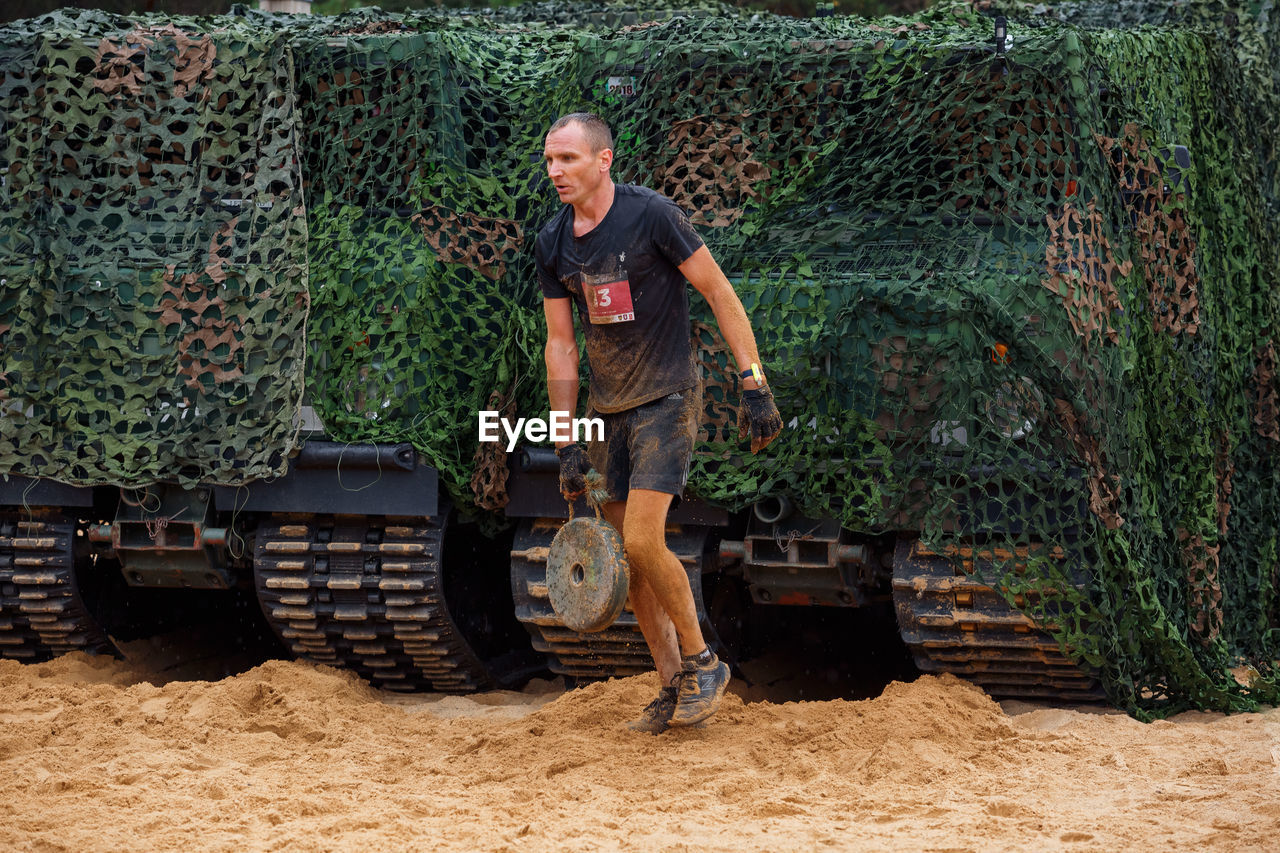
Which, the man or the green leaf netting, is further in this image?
the green leaf netting

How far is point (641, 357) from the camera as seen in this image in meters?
5.93

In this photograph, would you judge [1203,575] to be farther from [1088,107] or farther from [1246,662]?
[1088,107]

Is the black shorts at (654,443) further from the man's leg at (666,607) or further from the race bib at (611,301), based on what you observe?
the race bib at (611,301)

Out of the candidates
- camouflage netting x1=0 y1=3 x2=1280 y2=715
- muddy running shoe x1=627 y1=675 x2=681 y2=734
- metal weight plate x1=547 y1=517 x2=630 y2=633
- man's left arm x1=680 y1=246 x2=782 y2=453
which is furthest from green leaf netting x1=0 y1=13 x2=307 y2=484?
man's left arm x1=680 y1=246 x2=782 y2=453

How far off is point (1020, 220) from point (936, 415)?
86 centimetres

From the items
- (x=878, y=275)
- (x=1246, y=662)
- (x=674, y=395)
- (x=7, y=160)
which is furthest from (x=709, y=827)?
(x=7, y=160)

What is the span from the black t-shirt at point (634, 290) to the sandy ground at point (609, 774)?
4.27ft

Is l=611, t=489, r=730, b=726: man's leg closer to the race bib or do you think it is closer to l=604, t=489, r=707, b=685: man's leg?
l=604, t=489, r=707, b=685: man's leg

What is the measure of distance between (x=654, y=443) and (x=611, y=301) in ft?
1.69

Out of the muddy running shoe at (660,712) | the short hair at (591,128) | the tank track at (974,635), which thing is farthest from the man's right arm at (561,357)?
the tank track at (974,635)

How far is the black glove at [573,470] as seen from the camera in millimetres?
6051

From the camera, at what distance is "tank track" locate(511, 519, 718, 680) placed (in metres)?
7.00

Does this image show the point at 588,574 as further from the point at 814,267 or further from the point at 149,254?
the point at 149,254

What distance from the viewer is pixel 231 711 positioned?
22.1ft
